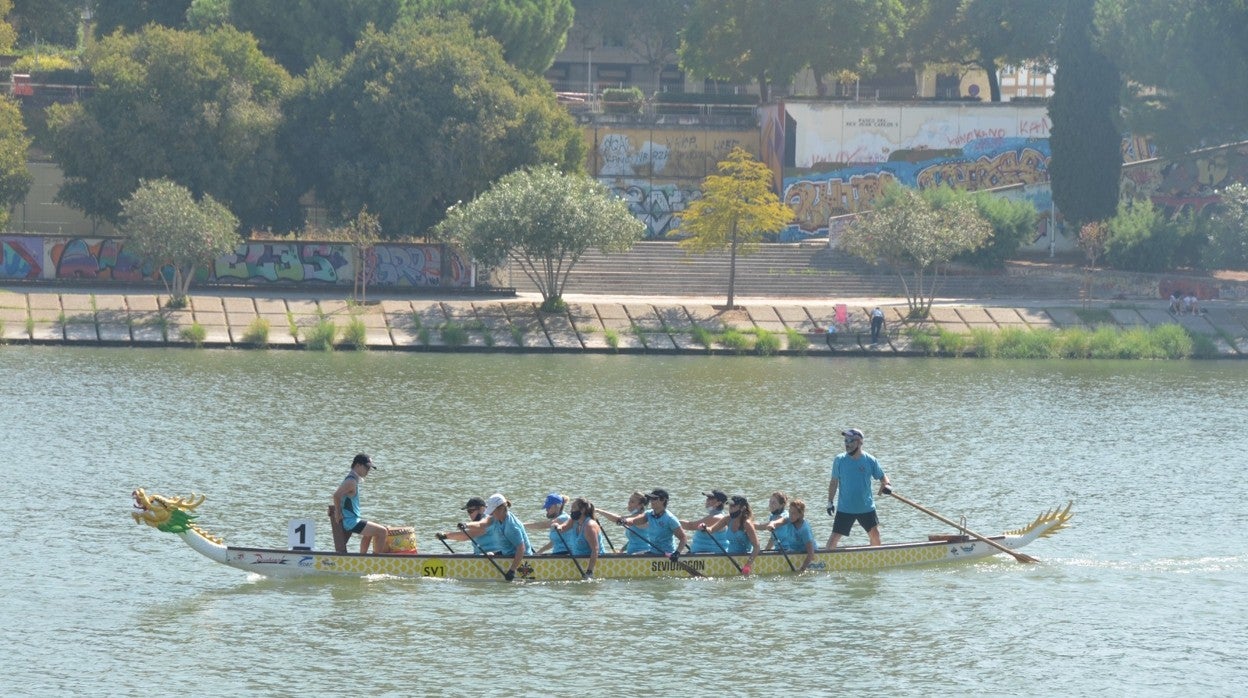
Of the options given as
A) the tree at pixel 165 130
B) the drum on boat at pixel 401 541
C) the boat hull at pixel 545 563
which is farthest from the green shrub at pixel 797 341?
the drum on boat at pixel 401 541

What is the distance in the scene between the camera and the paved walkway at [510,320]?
61969mm

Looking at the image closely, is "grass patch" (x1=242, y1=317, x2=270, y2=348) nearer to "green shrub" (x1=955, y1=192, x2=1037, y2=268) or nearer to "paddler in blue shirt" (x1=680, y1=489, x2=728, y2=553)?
"green shrub" (x1=955, y1=192, x2=1037, y2=268)

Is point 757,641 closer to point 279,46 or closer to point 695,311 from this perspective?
point 695,311

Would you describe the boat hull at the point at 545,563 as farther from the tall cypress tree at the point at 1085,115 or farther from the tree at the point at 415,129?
the tall cypress tree at the point at 1085,115

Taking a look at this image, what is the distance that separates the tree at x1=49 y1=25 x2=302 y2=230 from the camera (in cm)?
7075

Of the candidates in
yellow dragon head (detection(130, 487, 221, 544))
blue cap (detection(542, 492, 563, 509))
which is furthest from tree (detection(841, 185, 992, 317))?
yellow dragon head (detection(130, 487, 221, 544))

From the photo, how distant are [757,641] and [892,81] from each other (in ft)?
267

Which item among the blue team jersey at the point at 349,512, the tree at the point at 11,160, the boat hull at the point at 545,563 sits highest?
the tree at the point at 11,160

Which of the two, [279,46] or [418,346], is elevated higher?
[279,46]

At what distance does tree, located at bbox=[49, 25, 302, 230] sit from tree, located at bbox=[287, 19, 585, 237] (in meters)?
2.22

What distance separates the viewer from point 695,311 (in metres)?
67.2

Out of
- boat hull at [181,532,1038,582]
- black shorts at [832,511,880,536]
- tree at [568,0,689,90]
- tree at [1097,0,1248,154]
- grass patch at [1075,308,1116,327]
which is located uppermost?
tree at [568,0,689,90]

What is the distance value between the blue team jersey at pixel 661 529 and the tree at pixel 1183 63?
51288 millimetres

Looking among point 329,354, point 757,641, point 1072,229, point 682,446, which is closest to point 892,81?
point 1072,229
